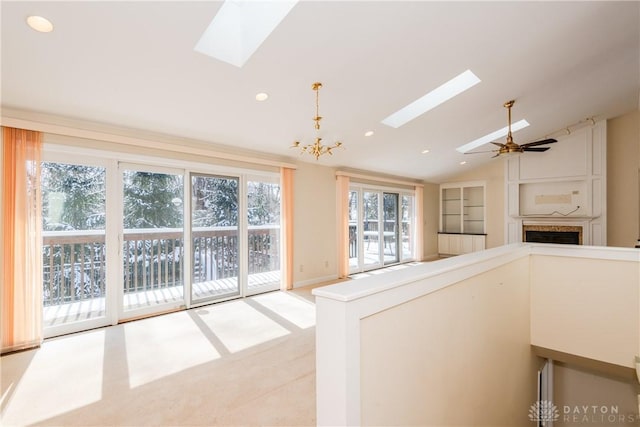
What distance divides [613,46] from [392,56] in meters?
2.76

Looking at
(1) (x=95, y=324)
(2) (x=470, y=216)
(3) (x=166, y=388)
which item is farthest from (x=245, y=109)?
(2) (x=470, y=216)

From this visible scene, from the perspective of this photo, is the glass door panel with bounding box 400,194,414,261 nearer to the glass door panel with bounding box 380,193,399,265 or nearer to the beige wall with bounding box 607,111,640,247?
the glass door panel with bounding box 380,193,399,265

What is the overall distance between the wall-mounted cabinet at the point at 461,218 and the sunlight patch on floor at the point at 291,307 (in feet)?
18.9


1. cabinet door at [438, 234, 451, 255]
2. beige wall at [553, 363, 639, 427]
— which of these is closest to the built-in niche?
cabinet door at [438, 234, 451, 255]

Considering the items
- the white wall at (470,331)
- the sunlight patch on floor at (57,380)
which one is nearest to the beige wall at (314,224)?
the sunlight patch on floor at (57,380)

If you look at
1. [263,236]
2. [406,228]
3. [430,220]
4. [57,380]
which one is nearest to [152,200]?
[263,236]

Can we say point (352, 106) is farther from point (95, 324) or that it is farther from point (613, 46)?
point (95, 324)

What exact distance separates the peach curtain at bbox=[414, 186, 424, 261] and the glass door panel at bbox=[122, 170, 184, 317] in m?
5.97

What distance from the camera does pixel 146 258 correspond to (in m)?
3.79

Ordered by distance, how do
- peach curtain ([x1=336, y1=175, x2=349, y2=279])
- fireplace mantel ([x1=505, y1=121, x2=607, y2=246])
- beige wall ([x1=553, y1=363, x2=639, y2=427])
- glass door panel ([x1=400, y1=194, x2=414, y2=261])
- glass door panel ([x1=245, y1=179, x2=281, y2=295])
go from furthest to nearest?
glass door panel ([x1=400, y1=194, x2=414, y2=261]) → fireplace mantel ([x1=505, y1=121, x2=607, y2=246]) → peach curtain ([x1=336, y1=175, x2=349, y2=279]) → glass door panel ([x1=245, y1=179, x2=281, y2=295]) → beige wall ([x1=553, y1=363, x2=639, y2=427])

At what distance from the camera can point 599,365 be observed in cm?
303

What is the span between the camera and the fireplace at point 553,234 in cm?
622

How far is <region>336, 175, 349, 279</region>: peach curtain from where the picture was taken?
580 centimetres

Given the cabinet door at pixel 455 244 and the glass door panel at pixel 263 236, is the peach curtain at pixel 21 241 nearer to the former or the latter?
the glass door panel at pixel 263 236
